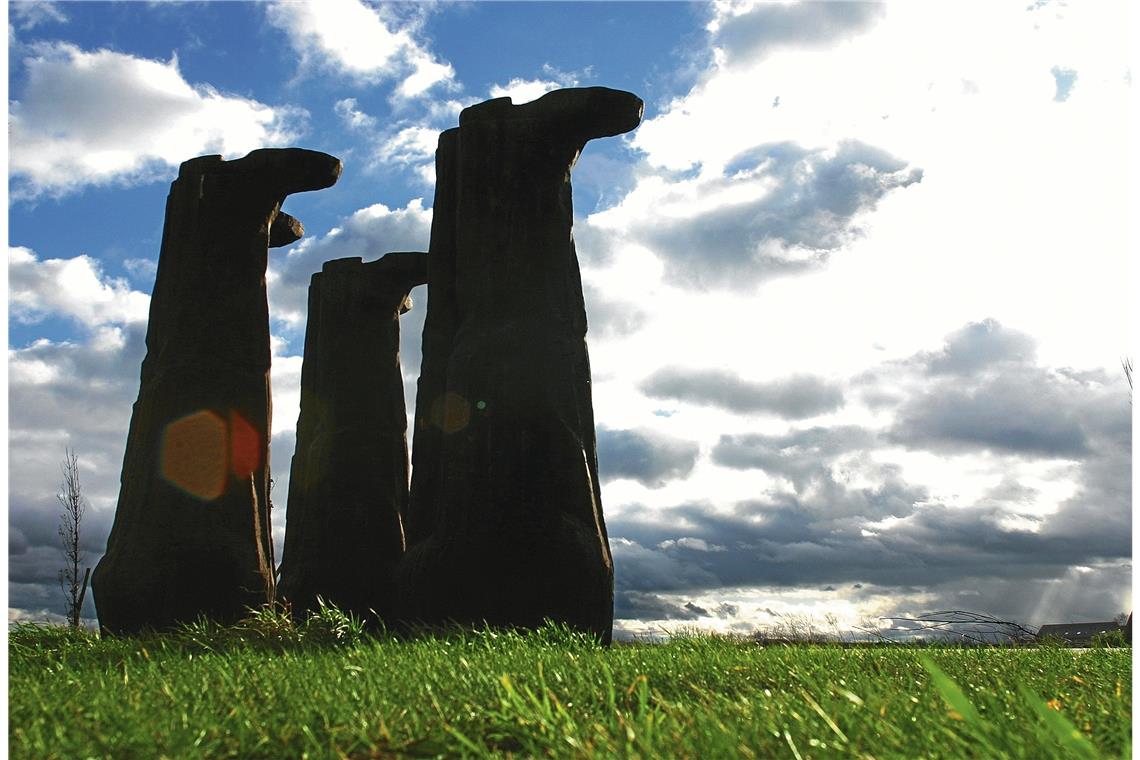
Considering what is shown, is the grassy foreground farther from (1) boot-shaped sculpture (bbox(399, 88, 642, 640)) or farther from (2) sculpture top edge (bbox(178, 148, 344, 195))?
(2) sculpture top edge (bbox(178, 148, 344, 195))

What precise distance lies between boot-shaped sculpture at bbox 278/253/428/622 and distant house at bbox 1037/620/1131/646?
6.39m

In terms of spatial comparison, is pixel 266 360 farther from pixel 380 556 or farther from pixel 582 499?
pixel 582 499

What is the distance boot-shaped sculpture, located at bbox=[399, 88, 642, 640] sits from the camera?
294 inches

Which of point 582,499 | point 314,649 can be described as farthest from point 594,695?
point 582,499

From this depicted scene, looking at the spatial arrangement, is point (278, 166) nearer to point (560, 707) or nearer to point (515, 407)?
point (515, 407)

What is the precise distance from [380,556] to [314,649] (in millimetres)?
5180

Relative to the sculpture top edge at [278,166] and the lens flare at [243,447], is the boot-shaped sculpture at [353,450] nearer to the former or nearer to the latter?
the lens flare at [243,447]

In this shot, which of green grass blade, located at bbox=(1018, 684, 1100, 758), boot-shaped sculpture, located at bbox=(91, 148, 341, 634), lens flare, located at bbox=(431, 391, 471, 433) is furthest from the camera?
boot-shaped sculpture, located at bbox=(91, 148, 341, 634)

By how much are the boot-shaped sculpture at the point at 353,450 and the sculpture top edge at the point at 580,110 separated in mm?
4008

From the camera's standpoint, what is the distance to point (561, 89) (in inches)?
342

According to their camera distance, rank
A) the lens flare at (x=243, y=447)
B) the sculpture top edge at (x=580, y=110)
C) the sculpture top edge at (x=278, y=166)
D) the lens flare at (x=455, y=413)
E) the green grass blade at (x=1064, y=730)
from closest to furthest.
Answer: the green grass blade at (x=1064, y=730)
the lens flare at (x=455, y=413)
the sculpture top edge at (x=580, y=110)
the lens flare at (x=243, y=447)
the sculpture top edge at (x=278, y=166)

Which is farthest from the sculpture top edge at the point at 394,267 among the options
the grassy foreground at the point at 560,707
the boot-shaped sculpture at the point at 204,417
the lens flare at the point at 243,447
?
the grassy foreground at the point at 560,707

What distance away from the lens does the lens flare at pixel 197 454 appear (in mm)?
9289

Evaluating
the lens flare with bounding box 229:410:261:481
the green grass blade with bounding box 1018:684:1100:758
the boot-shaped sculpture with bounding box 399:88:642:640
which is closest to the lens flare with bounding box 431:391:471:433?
the boot-shaped sculpture with bounding box 399:88:642:640
